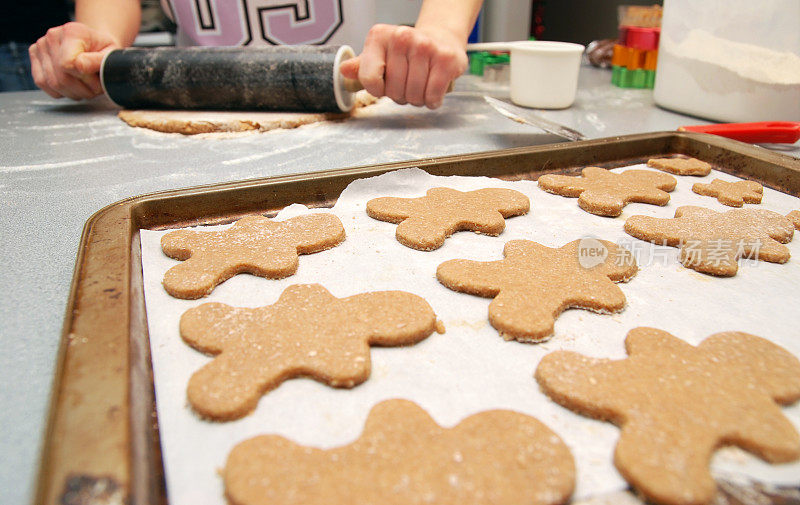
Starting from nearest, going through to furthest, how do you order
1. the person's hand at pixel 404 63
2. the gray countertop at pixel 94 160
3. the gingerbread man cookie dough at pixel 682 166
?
the gray countertop at pixel 94 160 < the gingerbread man cookie dough at pixel 682 166 < the person's hand at pixel 404 63

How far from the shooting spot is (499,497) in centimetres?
50

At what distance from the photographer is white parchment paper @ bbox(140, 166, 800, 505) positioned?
587 millimetres

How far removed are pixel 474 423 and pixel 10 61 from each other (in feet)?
12.5

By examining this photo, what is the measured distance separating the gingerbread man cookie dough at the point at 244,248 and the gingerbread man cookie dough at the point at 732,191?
3.00 ft

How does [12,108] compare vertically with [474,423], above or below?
above

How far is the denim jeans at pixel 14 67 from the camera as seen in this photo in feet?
10.1

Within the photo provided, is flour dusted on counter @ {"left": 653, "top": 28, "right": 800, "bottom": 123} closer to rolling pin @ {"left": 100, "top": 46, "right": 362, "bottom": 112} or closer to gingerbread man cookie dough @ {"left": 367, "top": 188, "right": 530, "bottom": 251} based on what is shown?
gingerbread man cookie dough @ {"left": 367, "top": 188, "right": 530, "bottom": 251}

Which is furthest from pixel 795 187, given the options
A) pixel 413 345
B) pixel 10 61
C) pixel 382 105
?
pixel 10 61

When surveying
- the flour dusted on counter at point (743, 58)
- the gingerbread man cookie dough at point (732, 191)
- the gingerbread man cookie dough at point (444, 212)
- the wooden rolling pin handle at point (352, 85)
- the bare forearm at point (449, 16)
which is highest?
the bare forearm at point (449, 16)

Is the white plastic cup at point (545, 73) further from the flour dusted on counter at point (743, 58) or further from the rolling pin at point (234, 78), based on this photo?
the rolling pin at point (234, 78)

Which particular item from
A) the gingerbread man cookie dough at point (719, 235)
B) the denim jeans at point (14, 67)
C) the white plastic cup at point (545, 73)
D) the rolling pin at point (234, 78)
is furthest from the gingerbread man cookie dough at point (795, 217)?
the denim jeans at point (14, 67)

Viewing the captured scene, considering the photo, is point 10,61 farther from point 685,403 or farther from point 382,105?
point 685,403

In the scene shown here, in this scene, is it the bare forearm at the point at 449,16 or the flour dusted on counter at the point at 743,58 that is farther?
the bare forearm at the point at 449,16

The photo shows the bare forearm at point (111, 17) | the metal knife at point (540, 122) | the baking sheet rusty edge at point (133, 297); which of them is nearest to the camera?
the baking sheet rusty edge at point (133, 297)
